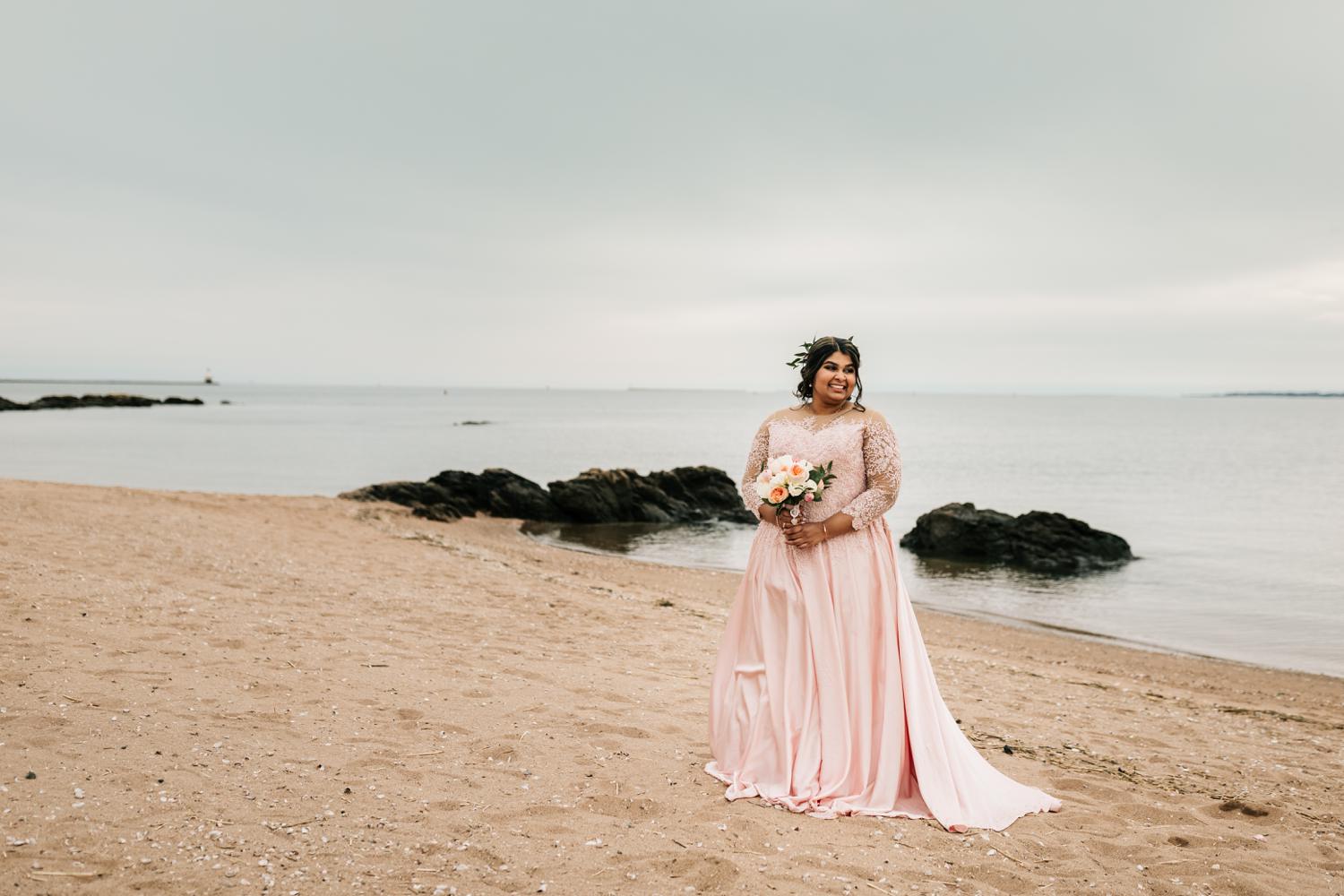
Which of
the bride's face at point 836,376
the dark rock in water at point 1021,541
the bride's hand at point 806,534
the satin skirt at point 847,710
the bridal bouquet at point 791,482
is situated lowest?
the dark rock in water at point 1021,541

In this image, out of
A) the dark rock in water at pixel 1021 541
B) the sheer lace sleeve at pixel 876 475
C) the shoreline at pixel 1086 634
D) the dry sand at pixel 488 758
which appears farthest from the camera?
the dark rock in water at pixel 1021 541

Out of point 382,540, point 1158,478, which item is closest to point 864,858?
point 382,540

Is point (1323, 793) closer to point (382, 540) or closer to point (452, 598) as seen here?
point (452, 598)

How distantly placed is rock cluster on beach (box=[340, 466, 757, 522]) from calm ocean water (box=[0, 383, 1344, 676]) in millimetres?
1864

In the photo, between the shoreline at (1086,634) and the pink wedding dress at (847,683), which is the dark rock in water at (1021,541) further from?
the pink wedding dress at (847,683)

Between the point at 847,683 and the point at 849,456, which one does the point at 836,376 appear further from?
the point at 847,683

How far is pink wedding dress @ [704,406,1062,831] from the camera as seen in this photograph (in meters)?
4.82

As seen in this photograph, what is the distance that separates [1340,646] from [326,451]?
4783 cm

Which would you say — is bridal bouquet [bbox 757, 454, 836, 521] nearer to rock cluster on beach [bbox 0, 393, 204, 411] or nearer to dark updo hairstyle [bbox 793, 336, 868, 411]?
dark updo hairstyle [bbox 793, 336, 868, 411]

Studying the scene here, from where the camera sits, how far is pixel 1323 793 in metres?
6.06

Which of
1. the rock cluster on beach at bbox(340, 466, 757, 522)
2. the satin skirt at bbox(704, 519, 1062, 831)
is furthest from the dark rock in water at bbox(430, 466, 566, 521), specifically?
the satin skirt at bbox(704, 519, 1062, 831)

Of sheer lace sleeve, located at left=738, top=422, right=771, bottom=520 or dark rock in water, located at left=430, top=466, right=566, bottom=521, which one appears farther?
dark rock in water, located at left=430, top=466, right=566, bottom=521

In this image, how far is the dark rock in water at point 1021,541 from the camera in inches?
820

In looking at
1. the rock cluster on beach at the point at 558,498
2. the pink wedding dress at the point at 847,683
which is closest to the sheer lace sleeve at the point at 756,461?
the pink wedding dress at the point at 847,683
